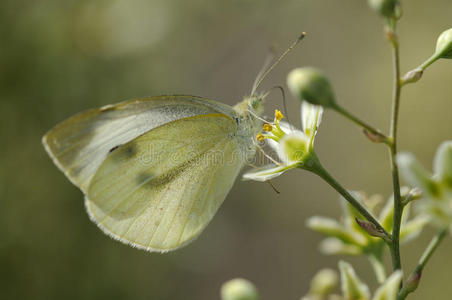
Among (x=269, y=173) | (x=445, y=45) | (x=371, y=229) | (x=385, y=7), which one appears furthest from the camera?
(x=269, y=173)

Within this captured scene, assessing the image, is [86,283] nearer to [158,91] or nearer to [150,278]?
[150,278]

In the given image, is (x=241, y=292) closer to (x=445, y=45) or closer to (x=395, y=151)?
(x=395, y=151)

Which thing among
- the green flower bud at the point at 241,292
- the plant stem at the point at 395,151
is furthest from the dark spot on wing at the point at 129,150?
the plant stem at the point at 395,151

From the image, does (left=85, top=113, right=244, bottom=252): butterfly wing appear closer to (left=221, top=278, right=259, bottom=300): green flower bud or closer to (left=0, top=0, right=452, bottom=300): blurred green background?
(left=221, top=278, right=259, bottom=300): green flower bud

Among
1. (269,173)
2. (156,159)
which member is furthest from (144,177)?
(269,173)

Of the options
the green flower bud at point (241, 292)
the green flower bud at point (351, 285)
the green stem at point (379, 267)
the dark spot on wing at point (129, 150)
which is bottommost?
the green stem at point (379, 267)

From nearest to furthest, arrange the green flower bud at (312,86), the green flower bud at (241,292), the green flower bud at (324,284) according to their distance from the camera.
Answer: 1. the green flower bud at (312,86)
2. the green flower bud at (241,292)
3. the green flower bud at (324,284)

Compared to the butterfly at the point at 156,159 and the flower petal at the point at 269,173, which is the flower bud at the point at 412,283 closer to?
the flower petal at the point at 269,173
